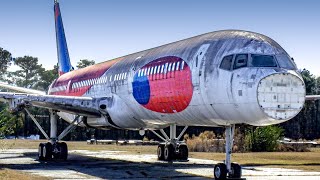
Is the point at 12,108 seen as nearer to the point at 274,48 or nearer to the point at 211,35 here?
the point at 211,35

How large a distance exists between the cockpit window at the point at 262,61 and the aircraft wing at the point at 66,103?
10.8m

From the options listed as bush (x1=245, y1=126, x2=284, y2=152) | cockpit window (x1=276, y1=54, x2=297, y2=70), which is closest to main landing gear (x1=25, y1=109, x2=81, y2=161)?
bush (x1=245, y1=126, x2=284, y2=152)

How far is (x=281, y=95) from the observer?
1571cm

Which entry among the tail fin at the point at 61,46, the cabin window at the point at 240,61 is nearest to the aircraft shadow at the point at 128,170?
the cabin window at the point at 240,61

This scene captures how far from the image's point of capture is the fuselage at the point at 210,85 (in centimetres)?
1580

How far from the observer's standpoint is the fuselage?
1580 cm

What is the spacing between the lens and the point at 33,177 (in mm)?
18984

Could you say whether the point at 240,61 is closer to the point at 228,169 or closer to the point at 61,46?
the point at 228,169

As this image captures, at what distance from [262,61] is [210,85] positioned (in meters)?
1.89

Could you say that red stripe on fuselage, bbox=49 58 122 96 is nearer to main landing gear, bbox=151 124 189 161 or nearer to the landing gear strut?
main landing gear, bbox=151 124 189 161

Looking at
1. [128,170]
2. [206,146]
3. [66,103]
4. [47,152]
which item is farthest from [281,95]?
[206,146]

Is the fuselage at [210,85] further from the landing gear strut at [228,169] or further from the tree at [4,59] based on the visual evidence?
the tree at [4,59]

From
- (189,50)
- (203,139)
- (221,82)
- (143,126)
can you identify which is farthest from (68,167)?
(203,139)

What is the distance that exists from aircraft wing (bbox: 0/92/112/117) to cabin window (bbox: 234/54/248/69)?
10.3 m
